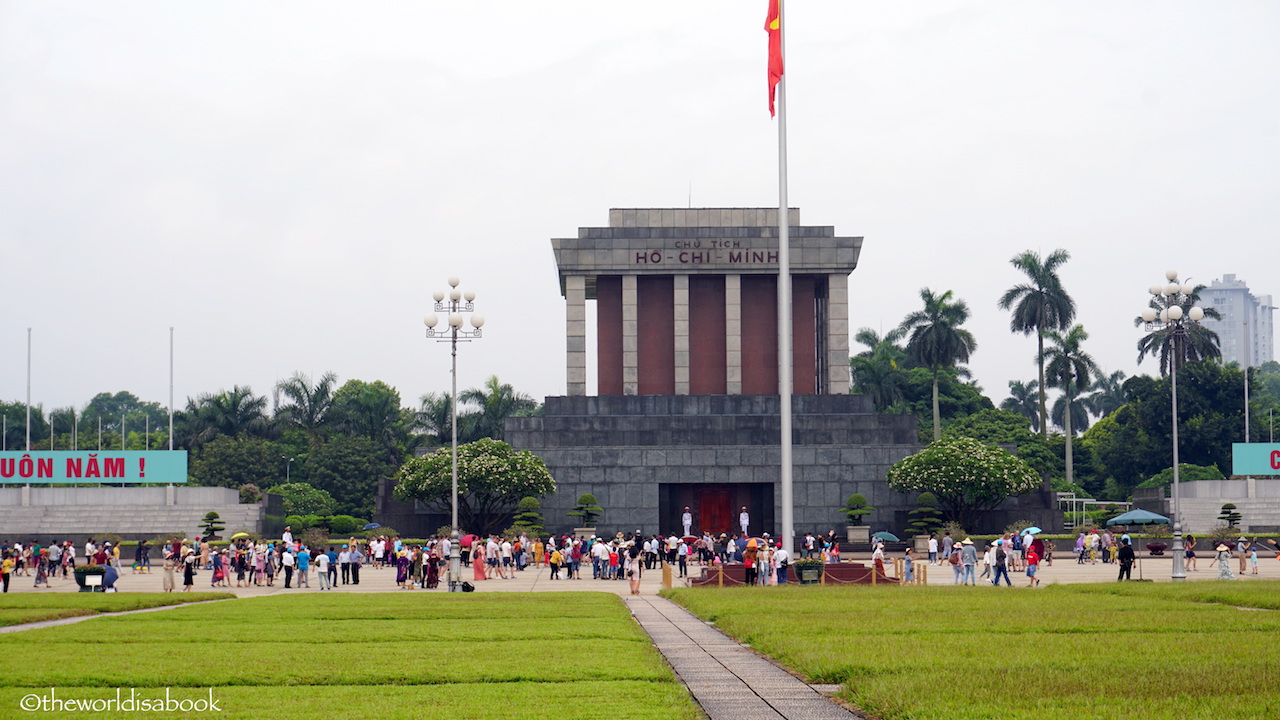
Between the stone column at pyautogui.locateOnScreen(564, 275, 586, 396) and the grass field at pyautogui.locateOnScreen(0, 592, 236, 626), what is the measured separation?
34.4m

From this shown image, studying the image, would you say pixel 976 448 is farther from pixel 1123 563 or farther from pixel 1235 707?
pixel 1235 707

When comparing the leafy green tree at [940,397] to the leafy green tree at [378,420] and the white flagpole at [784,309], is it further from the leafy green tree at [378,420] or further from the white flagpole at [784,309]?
the white flagpole at [784,309]

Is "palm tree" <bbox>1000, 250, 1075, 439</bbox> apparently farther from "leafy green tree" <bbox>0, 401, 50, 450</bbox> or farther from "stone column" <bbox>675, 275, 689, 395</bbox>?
"leafy green tree" <bbox>0, 401, 50, 450</bbox>

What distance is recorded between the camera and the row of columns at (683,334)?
71312 millimetres

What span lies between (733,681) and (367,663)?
5.21m

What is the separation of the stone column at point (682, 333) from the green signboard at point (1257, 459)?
27869mm

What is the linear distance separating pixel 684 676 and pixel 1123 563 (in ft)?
83.0

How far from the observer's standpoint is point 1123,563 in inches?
1548

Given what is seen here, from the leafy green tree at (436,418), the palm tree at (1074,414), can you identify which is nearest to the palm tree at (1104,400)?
the palm tree at (1074,414)

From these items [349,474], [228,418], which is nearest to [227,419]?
[228,418]

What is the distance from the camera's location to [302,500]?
90.4 metres

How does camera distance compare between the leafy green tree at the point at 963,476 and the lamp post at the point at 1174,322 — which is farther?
the leafy green tree at the point at 963,476

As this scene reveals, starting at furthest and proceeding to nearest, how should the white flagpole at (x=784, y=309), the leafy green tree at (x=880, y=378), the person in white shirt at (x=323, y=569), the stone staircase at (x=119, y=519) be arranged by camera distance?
the leafy green tree at (x=880, y=378)
the stone staircase at (x=119, y=519)
the person in white shirt at (x=323, y=569)
the white flagpole at (x=784, y=309)

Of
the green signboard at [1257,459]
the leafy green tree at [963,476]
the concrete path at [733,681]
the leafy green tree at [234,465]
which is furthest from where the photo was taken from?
the leafy green tree at [234,465]
